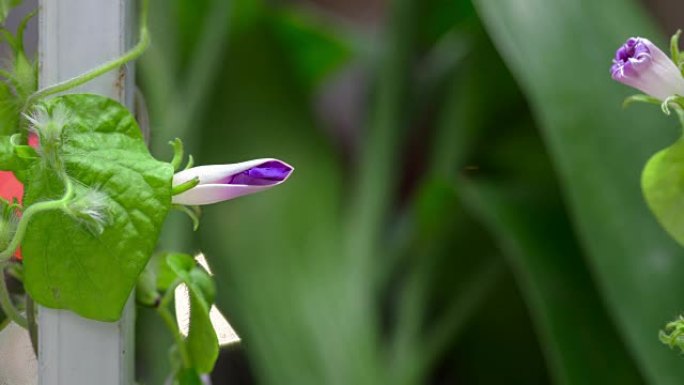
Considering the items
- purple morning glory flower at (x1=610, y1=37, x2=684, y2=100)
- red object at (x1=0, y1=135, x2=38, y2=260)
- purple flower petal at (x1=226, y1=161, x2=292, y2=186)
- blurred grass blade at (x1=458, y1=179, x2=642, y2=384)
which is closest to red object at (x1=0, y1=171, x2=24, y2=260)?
red object at (x1=0, y1=135, x2=38, y2=260)

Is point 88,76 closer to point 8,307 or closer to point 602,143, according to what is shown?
point 8,307

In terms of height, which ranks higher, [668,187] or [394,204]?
[668,187]

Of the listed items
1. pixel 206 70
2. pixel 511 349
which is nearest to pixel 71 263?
pixel 206 70

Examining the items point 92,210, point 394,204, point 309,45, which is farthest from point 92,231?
point 394,204

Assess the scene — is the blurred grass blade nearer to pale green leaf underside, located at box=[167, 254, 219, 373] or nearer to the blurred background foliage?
the blurred background foliage

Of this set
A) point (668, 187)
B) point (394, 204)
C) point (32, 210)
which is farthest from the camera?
point (394, 204)

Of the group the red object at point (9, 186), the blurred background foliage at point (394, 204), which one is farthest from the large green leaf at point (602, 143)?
the red object at point (9, 186)

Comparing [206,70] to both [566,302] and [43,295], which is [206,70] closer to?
[566,302]
